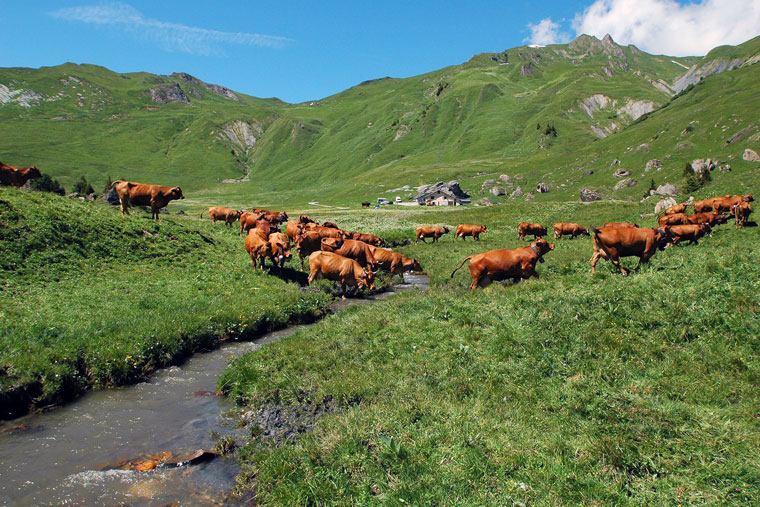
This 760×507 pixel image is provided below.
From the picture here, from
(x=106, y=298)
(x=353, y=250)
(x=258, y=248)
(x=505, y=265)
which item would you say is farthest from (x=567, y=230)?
(x=106, y=298)

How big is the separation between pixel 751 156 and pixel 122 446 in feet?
278

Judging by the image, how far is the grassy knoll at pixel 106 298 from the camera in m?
10.6

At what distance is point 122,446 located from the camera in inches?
318

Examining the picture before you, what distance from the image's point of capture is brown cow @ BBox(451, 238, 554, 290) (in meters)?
16.7

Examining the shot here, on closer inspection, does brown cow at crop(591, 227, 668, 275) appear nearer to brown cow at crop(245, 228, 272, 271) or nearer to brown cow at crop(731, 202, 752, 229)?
brown cow at crop(731, 202, 752, 229)

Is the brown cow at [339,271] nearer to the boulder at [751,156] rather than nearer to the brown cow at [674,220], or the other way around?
the brown cow at [674,220]

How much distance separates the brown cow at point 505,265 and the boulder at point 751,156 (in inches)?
2721

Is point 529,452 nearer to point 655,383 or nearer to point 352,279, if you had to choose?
point 655,383

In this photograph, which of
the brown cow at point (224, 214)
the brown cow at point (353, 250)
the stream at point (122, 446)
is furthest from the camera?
the brown cow at point (224, 214)

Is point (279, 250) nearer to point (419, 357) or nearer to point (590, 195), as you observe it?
point (419, 357)

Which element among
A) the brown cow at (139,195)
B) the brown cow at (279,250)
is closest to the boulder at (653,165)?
the brown cow at (279,250)

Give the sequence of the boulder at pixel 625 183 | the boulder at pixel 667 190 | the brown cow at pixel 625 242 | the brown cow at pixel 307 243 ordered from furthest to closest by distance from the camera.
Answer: the boulder at pixel 625 183 → the boulder at pixel 667 190 → the brown cow at pixel 307 243 → the brown cow at pixel 625 242

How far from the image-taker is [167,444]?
8156 mm

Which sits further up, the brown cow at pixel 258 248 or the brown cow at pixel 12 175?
the brown cow at pixel 12 175
